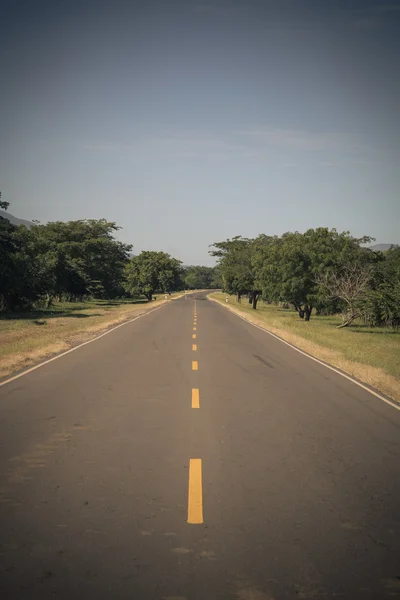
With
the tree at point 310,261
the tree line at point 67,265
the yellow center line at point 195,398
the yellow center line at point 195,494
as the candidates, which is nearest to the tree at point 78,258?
the tree line at point 67,265

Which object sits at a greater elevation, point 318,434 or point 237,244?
point 237,244

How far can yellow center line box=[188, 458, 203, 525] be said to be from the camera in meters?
4.63

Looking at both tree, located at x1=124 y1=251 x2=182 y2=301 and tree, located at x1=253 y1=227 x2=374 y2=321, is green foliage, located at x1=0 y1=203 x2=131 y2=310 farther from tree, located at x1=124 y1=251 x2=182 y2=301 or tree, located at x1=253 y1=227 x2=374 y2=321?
tree, located at x1=253 y1=227 x2=374 y2=321

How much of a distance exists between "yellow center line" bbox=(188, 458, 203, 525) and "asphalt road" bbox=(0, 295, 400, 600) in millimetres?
21

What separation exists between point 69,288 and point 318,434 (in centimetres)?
4851

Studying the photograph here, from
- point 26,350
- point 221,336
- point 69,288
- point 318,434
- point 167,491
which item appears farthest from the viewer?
point 69,288

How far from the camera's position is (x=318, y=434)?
7.44 m

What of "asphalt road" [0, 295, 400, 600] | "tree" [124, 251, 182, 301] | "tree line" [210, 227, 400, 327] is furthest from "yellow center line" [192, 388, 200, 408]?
"tree" [124, 251, 182, 301]

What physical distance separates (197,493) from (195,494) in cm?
4

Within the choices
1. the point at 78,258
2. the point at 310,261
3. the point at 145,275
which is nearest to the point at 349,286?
the point at 310,261

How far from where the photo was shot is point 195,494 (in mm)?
5152

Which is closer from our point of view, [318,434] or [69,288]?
[318,434]

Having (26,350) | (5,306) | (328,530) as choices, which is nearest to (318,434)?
(328,530)

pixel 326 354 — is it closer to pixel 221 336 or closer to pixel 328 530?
pixel 221 336
